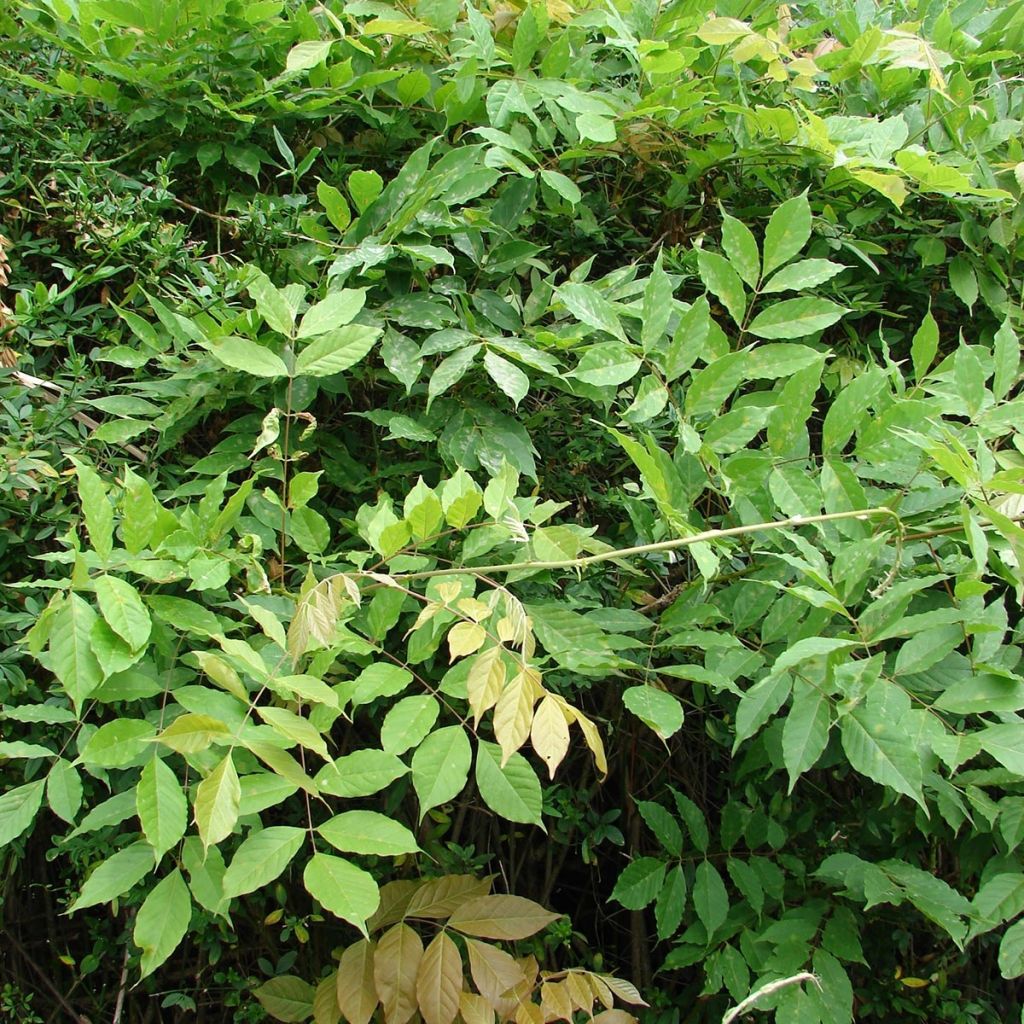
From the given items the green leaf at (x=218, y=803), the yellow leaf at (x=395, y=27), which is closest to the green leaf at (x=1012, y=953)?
the green leaf at (x=218, y=803)

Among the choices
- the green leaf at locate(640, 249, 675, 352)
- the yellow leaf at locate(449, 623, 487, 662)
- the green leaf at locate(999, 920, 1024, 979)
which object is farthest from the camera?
the green leaf at locate(640, 249, 675, 352)

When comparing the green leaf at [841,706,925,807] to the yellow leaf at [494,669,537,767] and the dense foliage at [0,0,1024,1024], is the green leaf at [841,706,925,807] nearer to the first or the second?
the dense foliage at [0,0,1024,1024]

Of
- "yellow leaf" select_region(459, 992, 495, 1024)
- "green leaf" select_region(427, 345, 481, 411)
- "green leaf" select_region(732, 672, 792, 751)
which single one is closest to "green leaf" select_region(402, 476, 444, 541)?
"green leaf" select_region(427, 345, 481, 411)

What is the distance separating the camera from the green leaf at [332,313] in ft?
4.41

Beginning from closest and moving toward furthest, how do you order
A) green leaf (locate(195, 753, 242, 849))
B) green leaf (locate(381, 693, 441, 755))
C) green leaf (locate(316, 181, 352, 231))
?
green leaf (locate(195, 753, 242, 849))
green leaf (locate(381, 693, 441, 755))
green leaf (locate(316, 181, 352, 231))

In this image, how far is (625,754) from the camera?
1.76 m

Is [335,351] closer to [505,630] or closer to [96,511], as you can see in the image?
[96,511]

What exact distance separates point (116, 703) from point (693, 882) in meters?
1.03

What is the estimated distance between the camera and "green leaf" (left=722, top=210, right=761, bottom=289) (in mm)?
1447

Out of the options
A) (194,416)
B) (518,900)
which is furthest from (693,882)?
(194,416)

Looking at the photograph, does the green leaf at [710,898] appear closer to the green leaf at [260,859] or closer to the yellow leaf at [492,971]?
the yellow leaf at [492,971]

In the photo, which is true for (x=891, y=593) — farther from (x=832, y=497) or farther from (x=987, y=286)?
(x=987, y=286)

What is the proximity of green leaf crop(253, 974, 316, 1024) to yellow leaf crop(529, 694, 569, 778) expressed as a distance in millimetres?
723

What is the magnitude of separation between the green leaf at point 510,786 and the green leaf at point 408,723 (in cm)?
7
